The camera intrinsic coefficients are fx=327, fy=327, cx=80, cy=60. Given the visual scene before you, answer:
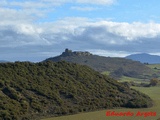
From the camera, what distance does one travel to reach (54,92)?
7012 centimetres

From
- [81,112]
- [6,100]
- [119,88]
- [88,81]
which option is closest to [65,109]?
[81,112]

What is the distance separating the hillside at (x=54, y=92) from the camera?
198ft

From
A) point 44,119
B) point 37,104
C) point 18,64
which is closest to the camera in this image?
point 44,119

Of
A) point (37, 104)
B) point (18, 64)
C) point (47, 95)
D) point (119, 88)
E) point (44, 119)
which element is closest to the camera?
point (44, 119)

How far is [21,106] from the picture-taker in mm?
59688

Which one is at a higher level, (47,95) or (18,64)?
(18,64)

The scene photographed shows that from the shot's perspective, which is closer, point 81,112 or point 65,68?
point 81,112

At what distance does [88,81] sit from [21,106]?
26.2m

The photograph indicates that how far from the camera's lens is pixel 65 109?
63.7 metres

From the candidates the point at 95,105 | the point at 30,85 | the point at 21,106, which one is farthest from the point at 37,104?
the point at 95,105

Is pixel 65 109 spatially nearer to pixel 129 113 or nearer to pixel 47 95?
pixel 47 95

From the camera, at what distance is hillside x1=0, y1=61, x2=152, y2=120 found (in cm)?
6050

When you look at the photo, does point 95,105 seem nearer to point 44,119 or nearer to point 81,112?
point 81,112

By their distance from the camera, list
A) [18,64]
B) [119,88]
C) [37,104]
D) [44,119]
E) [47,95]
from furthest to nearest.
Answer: [119,88] < [18,64] < [47,95] < [37,104] < [44,119]
